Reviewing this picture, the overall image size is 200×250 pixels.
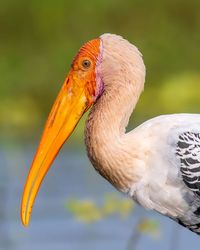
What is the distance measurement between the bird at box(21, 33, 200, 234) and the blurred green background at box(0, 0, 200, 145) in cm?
856

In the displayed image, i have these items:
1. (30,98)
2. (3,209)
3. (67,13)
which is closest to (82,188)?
(3,209)

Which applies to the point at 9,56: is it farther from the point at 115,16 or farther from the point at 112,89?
the point at 112,89

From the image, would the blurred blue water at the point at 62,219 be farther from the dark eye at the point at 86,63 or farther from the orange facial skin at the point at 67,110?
the dark eye at the point at 86,63

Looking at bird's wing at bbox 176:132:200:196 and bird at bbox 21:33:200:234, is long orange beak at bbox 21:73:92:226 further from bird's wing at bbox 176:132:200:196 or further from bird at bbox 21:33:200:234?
bird's wing at bbox 176:132:200:196

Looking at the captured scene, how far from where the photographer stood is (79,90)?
31.6 feet

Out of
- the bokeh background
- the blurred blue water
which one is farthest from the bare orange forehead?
the bokeh background

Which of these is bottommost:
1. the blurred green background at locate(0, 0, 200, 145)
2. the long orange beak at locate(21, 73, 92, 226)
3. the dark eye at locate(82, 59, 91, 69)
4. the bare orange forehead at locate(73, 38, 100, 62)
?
the blurred green background at locate(0, 0, 200, 145)

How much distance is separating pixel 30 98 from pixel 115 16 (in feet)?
6.12

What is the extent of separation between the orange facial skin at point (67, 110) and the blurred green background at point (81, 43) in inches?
335

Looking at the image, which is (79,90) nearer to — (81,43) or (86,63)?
(86,63)

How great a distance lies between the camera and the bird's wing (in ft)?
31.2

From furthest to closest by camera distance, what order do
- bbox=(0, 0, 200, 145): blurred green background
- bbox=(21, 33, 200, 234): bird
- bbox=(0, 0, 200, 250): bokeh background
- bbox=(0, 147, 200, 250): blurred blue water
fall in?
bbox=(0, 0, 200, 145): blurred green background → bbox=(0, 0, 200, 250): bokeh background → bbox=(0, 147, 200, 250): blurred blue water → bbox=(21, 33, 200, 234): bird

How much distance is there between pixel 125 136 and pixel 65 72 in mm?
9521

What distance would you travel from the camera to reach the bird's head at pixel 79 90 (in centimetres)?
955
